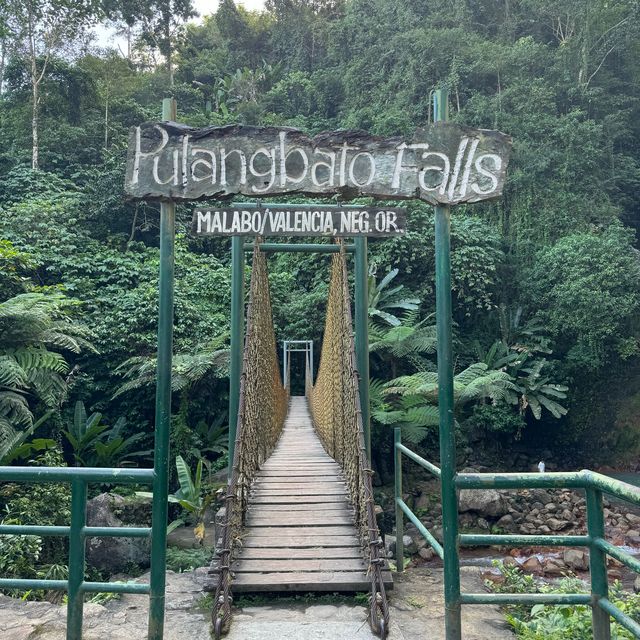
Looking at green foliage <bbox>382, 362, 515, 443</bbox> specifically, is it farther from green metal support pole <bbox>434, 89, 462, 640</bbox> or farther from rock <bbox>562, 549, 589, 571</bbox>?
green metal support pole <bbox>434, 89, 462, 640</bbox>

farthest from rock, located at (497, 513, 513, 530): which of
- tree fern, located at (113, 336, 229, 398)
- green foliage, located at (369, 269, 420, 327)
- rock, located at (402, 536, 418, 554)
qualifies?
tree fern, located at (113, 336, 229, 398)

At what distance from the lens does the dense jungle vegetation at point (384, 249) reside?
7961mm

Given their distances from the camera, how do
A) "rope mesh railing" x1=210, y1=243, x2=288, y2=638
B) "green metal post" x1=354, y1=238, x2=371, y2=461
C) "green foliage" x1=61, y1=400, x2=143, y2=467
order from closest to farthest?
"rope mesh railing" x1=210, y1=243, x2=288, y2=638 → "green metal post" x1=354, y1=238, x2=371, y2=461 → "green foliage" x1=61, y1=400, x2=143, y2=467

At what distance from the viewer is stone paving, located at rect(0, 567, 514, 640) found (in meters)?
1.91

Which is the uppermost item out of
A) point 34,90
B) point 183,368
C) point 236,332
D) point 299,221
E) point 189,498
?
point 34,90

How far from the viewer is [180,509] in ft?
23.1

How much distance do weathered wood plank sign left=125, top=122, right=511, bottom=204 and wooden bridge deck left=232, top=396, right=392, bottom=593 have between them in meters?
1.50

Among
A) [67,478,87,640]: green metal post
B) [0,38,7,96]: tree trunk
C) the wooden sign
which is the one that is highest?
[0,38,7,96]: tree trunk

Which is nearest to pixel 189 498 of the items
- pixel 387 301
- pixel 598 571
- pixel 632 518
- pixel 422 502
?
pixel 422 502

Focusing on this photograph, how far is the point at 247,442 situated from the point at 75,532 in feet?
4.56

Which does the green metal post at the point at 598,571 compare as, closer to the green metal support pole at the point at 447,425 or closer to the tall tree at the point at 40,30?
the green metal support pole at the point at 447,425

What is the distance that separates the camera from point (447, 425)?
1785mm

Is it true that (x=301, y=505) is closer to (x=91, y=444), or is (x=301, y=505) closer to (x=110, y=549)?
Result: (x=110, y=549)

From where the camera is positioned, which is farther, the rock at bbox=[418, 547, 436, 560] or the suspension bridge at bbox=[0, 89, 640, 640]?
the rock at bbox=[418, 547, 436, 560]
